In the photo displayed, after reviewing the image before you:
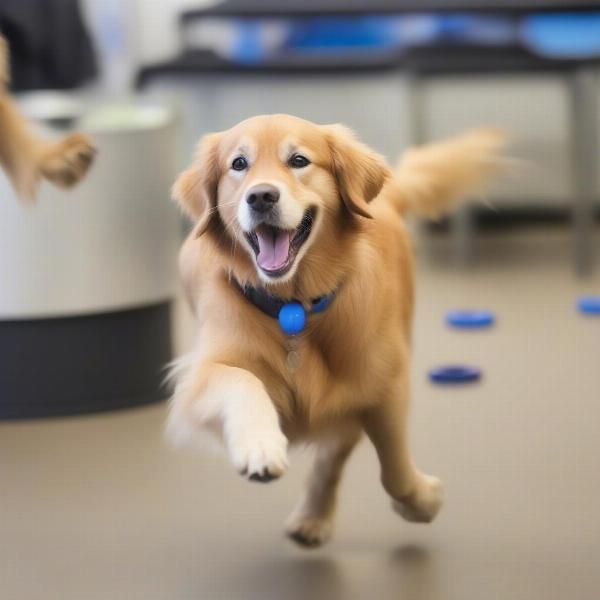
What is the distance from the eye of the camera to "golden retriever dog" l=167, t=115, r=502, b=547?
1867 millimetres

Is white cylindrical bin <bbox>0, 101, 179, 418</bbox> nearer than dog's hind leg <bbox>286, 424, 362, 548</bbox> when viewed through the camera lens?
No

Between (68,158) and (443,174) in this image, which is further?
(443,174)

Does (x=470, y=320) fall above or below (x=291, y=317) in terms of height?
below

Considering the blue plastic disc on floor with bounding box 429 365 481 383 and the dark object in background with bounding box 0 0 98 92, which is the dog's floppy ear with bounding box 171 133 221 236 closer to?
the blue plastic disc on floor with bounding box 429 365 481 383

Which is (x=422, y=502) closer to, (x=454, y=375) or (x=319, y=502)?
(x=319, y=502)

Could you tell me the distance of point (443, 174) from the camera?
9.24ft

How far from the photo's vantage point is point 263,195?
71.6 inches

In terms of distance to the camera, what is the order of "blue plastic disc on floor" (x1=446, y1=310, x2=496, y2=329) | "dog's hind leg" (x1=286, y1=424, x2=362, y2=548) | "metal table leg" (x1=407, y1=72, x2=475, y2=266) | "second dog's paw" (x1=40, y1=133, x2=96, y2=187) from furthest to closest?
"metal table leg" (x1=407, y1=72, x2=475, y2=266), "blue plastic disc on floor" (x1=446, y1=310, x2=496, y2=329), "dog's hind leg" (x1=286, y1=424, x2=362, y2=548), "second dog's paw" (x1=40, y1=133, x2=96, y2=187)

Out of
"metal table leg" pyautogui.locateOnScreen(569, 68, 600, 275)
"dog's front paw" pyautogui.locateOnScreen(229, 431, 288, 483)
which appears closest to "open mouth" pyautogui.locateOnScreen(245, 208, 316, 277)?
"dog's front paw" pyautogui.locateOnScreen(229, 431, 288, 483)

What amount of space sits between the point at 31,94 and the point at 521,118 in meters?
2.08

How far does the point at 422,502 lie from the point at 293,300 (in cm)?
55

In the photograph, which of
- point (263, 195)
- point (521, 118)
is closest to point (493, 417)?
point (263, 195)

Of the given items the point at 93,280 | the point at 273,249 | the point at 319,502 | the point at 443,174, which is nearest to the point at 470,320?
the point at 93,280

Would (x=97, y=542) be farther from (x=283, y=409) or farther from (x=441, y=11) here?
(x=441, y=11)
